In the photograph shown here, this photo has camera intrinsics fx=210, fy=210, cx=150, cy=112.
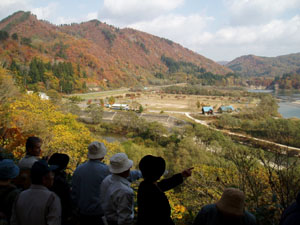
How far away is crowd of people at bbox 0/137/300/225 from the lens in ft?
4.53

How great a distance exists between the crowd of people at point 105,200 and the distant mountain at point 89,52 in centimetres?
2657

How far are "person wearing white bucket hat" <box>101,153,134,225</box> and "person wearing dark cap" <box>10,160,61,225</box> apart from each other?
0.39 metres

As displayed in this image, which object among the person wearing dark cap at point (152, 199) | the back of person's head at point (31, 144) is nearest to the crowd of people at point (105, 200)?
the person wearing dark cap at point (152, 199)

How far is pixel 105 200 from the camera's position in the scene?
5.81ft

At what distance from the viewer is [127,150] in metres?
13.3

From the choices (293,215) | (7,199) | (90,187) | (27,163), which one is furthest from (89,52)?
(293,215)

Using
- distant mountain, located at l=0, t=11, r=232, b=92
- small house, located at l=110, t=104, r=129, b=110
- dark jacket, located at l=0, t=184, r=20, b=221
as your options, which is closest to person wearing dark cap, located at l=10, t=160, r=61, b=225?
dark jacket, located at l=0, t=184, r=20, b=221

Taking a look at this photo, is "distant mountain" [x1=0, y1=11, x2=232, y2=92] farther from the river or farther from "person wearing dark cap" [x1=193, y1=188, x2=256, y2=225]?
the river

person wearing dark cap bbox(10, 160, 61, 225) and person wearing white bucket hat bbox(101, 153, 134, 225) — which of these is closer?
person wearing dark cap bbox(10, 160, 61, 225)

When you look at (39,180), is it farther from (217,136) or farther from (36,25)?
(36,25)

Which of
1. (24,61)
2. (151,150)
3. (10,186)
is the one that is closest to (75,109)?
(151,150)

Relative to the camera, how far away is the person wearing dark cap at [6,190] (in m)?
1.75

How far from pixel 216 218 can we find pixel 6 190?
5.60ft

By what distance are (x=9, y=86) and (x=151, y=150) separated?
920 centimetres
